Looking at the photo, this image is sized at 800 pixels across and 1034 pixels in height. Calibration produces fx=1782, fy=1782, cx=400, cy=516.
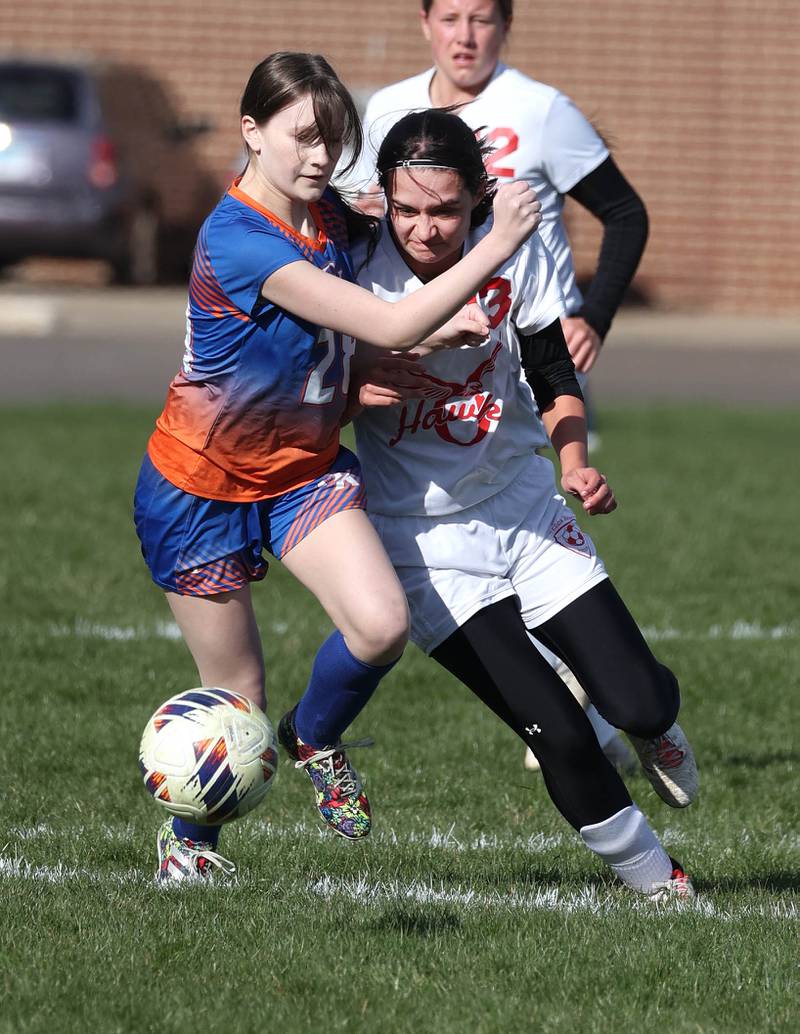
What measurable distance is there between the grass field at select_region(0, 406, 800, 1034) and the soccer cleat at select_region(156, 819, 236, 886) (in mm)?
64

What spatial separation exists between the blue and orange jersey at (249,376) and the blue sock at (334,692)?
1.37 feet

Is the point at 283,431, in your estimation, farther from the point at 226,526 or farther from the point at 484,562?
the point at 484,562

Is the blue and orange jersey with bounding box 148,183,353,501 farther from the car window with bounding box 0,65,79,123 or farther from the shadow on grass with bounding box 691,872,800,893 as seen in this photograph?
the car window with bounding box 0,65,79,123

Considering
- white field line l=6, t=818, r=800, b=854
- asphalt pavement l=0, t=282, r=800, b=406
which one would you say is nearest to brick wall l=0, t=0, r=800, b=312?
asphalt pavement l=0, t=282, r=800, b=406

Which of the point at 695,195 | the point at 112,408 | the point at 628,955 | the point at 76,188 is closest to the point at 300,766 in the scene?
the point at 628,955

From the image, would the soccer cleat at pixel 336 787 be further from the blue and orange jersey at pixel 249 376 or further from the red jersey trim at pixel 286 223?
the red jersey trim at pixel 286 223

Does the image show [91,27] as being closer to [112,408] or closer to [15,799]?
[112,408]

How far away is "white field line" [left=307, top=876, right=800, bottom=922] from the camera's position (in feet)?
13.6

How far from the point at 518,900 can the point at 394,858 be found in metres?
0.46

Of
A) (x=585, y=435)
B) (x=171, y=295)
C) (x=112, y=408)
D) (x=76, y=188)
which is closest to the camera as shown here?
(x=585, y=435)

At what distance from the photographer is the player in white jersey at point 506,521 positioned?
4.11 metres

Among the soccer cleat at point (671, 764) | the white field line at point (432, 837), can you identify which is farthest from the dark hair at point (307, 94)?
the white field line at point (432, 837)

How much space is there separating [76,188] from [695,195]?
284 inches

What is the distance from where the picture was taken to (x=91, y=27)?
819 inches
